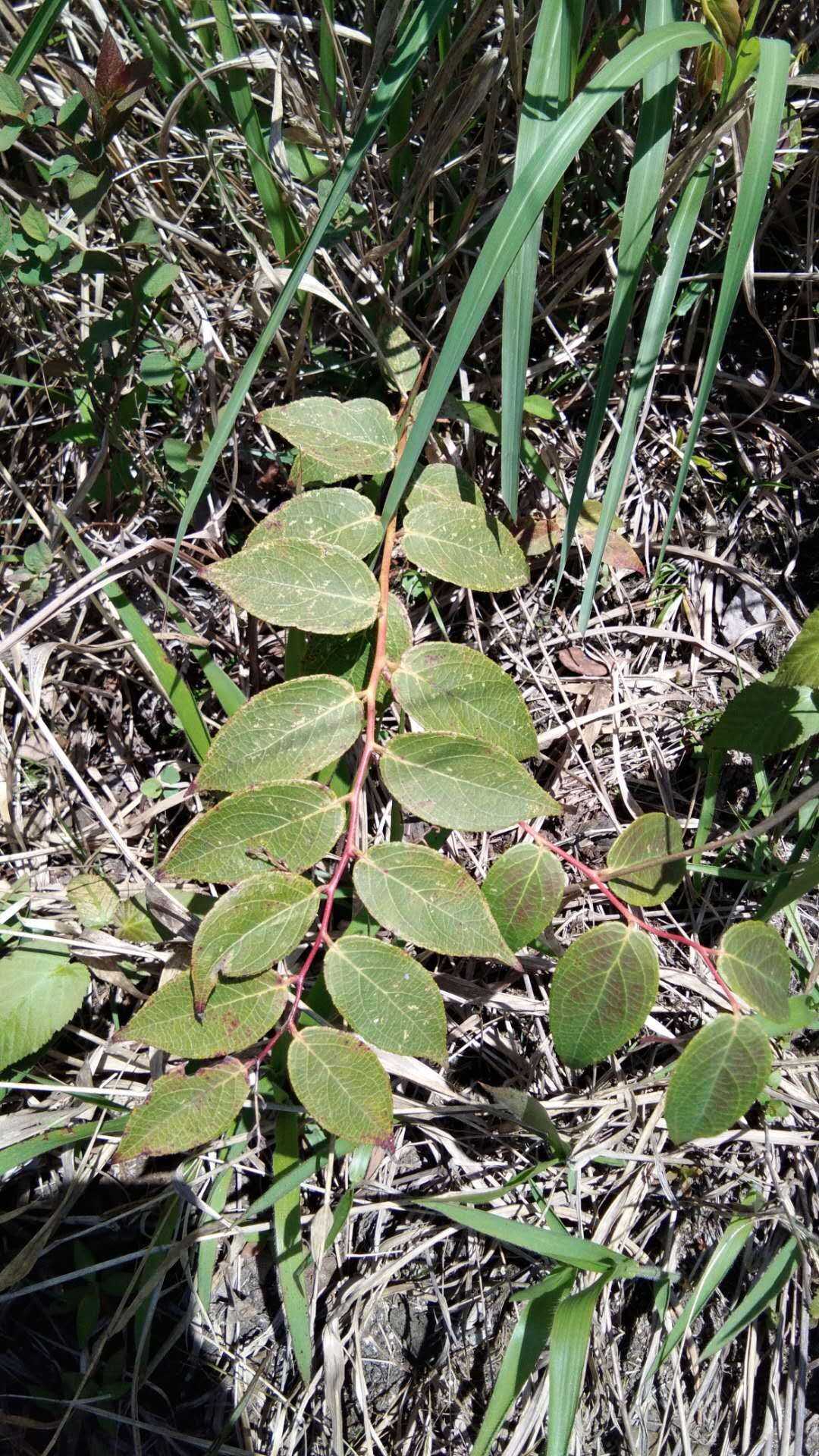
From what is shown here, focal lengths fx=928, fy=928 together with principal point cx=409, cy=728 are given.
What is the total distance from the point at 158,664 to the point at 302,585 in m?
0.36

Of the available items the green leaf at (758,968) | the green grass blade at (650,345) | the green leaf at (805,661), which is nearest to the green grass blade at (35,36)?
the green grass blade at (650,345)

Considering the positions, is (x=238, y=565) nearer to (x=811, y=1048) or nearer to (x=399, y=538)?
(x=399, y=538)

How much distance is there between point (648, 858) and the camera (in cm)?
107

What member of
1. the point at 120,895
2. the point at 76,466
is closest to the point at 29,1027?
the point at 120,895

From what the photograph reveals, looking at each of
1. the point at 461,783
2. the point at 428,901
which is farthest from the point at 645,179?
the point at 428,901

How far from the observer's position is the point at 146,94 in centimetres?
138

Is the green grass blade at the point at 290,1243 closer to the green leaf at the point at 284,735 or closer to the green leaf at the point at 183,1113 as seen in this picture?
the green leaf at the point at 183,1113

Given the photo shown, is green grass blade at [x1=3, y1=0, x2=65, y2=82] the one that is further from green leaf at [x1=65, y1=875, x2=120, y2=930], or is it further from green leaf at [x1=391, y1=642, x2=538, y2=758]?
green leaf at [x1=65, y1=875, x2=120, y2=930]

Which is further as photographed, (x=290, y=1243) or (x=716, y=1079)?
(x=290, y=1243)

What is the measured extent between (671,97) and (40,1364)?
1810 mm

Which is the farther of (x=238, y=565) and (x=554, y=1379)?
(x=554, y=1379)

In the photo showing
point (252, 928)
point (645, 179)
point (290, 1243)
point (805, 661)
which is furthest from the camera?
point (290, 1243)

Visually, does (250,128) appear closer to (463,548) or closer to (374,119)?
(374,119)

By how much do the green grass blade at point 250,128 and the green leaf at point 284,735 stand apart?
701 millimetres
